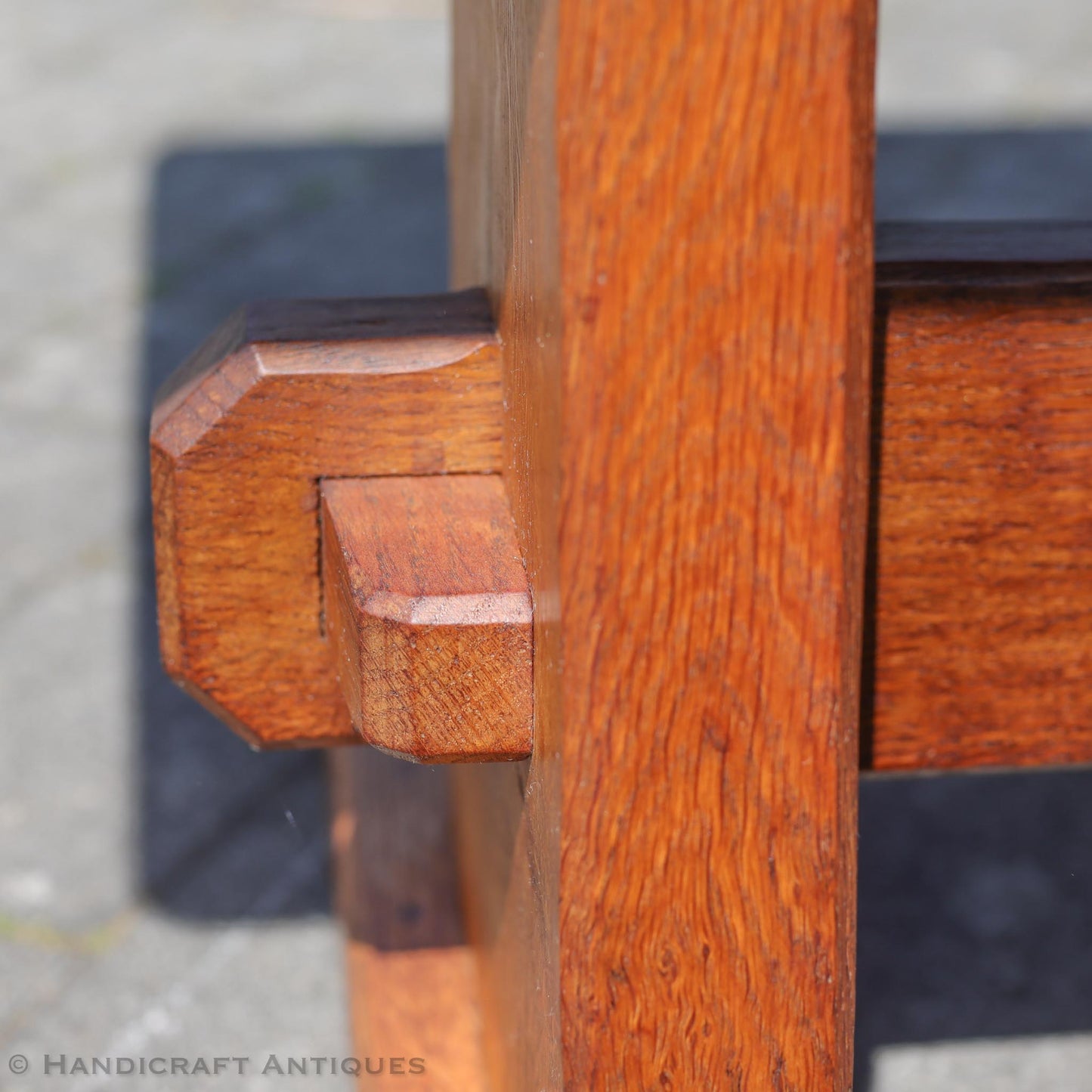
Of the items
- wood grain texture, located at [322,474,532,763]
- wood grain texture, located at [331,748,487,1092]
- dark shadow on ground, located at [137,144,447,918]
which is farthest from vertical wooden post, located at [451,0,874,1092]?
Answer: dark shadow on ground, located at [137,144,447,918]

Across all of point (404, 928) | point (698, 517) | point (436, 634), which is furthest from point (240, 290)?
point (698, 517)

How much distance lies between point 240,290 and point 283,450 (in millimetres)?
1746

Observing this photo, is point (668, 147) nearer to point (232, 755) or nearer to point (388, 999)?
point (388, 999)

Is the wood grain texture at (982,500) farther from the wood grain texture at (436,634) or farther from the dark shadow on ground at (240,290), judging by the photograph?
the dark shadow on ground at (240,290)

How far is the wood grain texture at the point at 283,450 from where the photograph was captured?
23.8 inches

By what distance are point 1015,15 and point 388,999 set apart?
2.81 metres

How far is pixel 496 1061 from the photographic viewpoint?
906 mm

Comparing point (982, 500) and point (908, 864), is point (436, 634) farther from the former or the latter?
point (908, 864)

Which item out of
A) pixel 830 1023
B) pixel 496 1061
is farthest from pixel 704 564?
pixel 496 1061

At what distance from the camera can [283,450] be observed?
2.00ft

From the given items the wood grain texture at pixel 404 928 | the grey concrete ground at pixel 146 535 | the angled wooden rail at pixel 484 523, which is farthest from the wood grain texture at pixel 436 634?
the grey concrete ground at pixel 146 535

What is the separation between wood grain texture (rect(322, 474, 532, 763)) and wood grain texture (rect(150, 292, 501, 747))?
1.7 inches

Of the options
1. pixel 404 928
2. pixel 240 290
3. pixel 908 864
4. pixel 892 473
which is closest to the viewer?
pixel 892 473

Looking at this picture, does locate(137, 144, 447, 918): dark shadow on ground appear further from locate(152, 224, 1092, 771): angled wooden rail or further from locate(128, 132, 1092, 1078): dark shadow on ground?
locate(152, 224, 1092, 771): angled wooden rail
